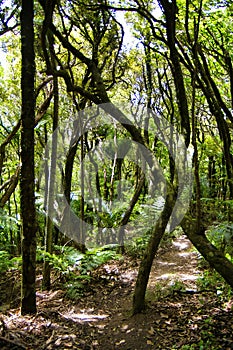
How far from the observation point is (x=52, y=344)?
13.8ft

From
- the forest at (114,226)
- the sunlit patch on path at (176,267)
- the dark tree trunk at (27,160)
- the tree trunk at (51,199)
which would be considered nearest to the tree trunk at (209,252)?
the forest at (114,226)

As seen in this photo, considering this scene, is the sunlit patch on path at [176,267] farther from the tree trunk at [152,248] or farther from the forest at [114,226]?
the tree trunk at [152,248]

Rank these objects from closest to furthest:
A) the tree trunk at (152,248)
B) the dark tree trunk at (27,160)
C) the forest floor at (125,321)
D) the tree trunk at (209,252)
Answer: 1. the forest floor at (125,321)
2. the tree trunk at (209,252)
3. the dark tree trunk at (27,160)
4. the tree trunk at (152,248)

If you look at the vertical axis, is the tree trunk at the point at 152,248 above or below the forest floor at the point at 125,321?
above

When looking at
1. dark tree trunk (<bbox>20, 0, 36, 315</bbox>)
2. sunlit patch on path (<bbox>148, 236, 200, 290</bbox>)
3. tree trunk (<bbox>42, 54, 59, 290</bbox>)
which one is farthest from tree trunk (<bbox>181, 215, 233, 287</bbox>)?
tree trunk (<bbox>42, 54, 59, 290</bbox>)

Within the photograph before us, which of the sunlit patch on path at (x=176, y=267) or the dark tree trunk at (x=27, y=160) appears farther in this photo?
the sunlit patch on path at (x=176, y=267)

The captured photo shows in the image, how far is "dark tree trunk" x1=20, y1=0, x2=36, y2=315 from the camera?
16.2 ft

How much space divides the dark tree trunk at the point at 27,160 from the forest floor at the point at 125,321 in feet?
1.98

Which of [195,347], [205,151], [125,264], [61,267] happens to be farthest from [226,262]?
[205,151]

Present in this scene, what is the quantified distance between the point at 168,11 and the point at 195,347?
508 centimetres

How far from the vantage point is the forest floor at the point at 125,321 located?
423 centimetres

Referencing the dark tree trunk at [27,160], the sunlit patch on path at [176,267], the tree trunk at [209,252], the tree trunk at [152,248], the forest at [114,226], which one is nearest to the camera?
the tree trunk at [209,252]

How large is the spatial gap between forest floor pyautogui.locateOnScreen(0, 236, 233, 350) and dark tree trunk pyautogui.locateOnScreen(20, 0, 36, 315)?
603 millimetres

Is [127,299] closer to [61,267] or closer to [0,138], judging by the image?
[61,267]
